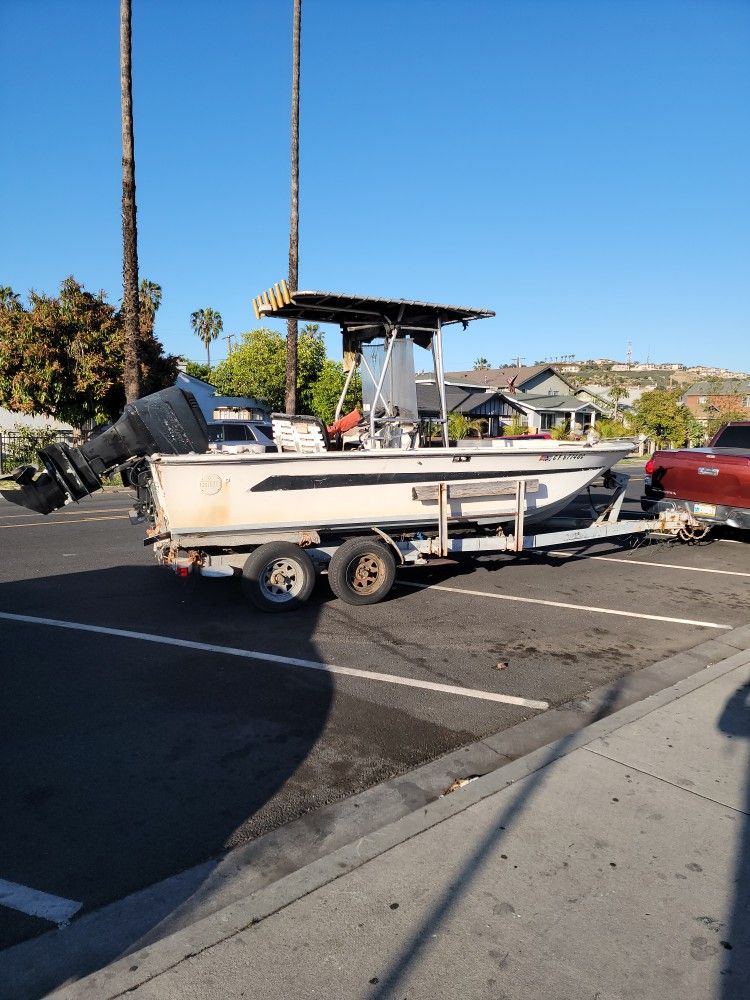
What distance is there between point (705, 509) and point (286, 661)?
22.6 feet

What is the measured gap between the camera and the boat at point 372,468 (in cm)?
682

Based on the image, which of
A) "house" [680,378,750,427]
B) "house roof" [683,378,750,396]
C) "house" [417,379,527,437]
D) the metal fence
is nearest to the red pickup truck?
the metal fence

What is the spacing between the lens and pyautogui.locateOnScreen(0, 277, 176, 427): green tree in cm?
2120

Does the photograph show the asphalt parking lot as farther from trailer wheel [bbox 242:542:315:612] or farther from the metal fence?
the metal fence

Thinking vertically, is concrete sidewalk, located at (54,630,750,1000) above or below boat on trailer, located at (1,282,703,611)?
below

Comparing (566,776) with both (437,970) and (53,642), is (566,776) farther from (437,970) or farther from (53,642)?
(53,642)

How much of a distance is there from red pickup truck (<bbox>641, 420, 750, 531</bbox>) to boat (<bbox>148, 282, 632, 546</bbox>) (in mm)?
1390

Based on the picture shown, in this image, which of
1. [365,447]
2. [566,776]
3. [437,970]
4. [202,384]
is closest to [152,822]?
[437,970]

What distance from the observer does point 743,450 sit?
1034 cm

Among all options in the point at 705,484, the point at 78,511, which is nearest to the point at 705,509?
the point at 705,484

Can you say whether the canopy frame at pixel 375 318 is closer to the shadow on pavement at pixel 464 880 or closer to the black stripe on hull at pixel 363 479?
the black stripe on hull at pixel 363 479

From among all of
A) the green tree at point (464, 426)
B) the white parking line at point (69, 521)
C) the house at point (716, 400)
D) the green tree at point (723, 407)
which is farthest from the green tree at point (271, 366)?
the green tree at point (723, 407)

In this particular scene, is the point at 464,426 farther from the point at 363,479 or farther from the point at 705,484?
the point at 363,479

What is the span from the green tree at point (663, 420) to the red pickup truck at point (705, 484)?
3734 centimetres
